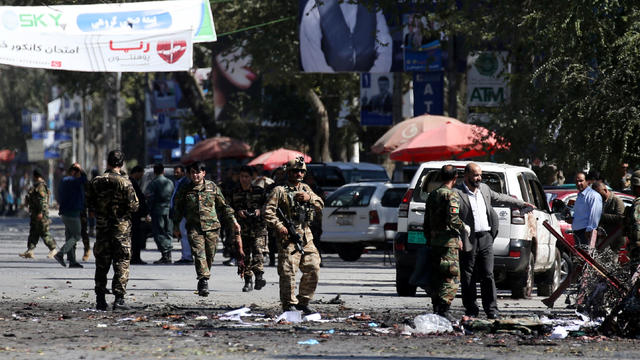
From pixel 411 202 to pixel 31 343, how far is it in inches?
252

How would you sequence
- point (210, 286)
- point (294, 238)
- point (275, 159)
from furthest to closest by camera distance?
1. point (275, 159)
2. point (210, 286)
3. point (294, 238)

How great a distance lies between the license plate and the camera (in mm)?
16250

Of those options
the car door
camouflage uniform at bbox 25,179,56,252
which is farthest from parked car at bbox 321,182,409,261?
the car door

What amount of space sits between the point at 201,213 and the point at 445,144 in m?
10.9

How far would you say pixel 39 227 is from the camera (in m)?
24.9

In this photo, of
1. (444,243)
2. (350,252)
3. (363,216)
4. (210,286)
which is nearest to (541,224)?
(444,243)

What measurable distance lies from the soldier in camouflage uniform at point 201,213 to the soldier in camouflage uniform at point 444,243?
3728 millimetres

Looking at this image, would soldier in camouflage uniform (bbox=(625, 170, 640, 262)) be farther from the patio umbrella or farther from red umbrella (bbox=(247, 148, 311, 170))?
red umbrella (bbox=(247, 148, 311, 170))

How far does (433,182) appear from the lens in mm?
16609

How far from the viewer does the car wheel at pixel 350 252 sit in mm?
26188

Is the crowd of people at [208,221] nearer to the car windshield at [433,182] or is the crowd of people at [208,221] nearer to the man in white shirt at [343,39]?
the car windshield at [433,182]

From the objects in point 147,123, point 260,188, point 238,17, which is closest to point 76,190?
point 260,188

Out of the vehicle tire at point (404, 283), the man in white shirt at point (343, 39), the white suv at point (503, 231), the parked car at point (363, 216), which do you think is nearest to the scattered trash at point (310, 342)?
the white suv at point (503, 231)

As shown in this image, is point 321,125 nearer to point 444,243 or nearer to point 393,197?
point 393,197
